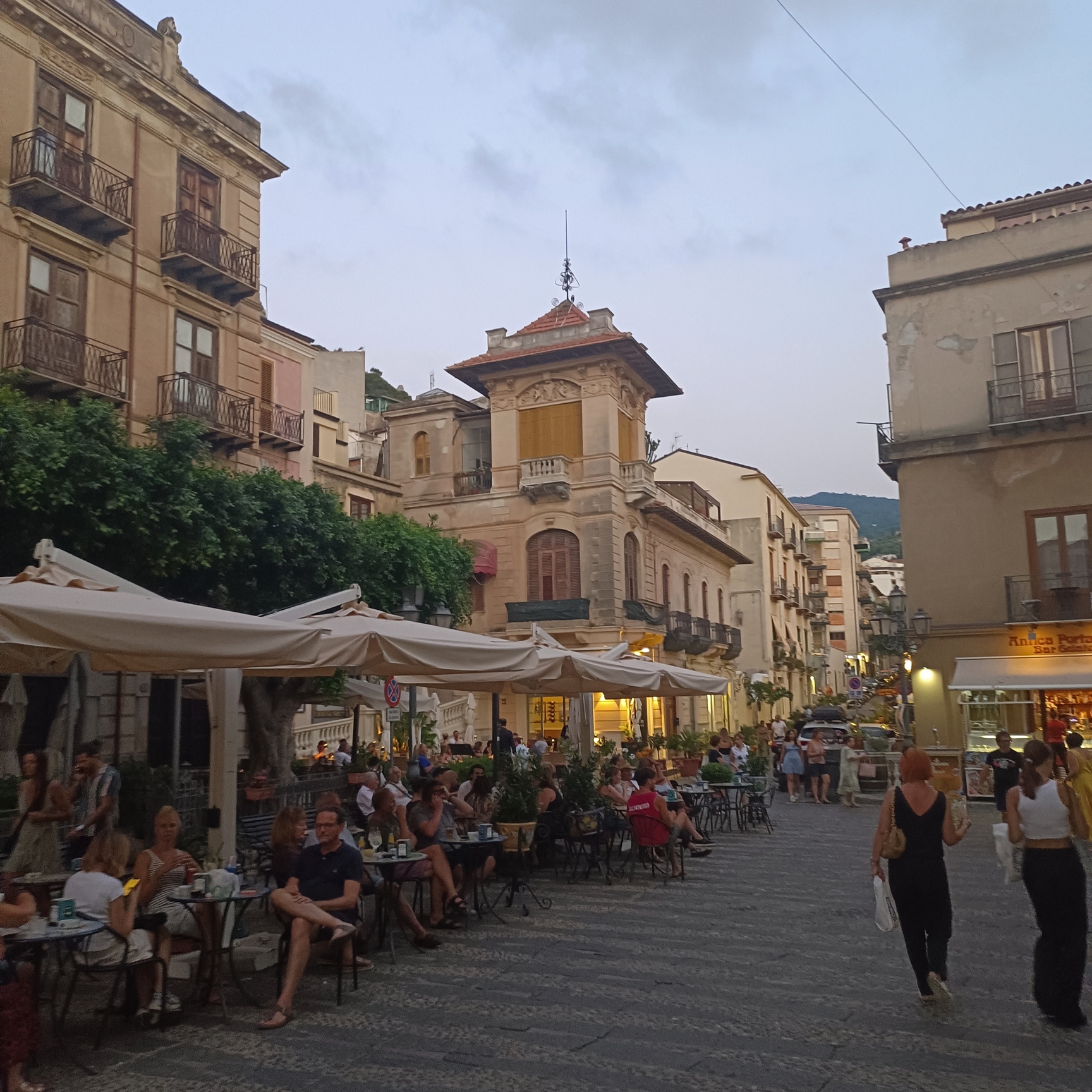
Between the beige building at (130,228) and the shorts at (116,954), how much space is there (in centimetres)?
1268

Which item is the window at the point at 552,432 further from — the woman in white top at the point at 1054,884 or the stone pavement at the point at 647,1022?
the woman in white top at the point at 1054,884

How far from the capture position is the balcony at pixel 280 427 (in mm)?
22844

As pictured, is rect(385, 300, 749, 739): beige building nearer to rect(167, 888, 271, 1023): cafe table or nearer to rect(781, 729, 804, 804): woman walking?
rect(781, 729, 804, 804): woman walking

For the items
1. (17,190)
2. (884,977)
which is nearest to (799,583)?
(17,190)

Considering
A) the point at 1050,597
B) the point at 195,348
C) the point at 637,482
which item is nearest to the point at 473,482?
the point at 637,482

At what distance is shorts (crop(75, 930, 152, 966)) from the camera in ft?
18.8

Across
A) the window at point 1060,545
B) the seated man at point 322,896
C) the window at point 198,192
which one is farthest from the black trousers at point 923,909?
the window at point 198,192

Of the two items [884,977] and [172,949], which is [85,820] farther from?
[884,977]

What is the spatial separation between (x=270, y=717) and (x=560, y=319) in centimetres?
2046

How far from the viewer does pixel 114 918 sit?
5762 mm

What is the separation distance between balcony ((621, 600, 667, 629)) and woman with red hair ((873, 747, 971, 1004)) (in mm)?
25372

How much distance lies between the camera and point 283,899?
20.9 ft

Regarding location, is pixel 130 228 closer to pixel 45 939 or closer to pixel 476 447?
pixel 45 939

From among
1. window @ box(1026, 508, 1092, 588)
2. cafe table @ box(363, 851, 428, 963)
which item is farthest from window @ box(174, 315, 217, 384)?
window @ box(1026, 508, 1092, 588)
